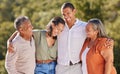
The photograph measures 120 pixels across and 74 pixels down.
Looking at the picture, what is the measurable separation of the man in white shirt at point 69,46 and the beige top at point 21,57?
1.03 feet

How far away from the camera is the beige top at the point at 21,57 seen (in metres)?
3.42

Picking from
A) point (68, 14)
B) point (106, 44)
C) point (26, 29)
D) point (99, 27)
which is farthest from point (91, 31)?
point (26, 29)

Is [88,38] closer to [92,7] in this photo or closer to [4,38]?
[92,7]

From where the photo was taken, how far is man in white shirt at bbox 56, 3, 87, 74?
3705mm

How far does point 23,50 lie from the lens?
348 centimetres

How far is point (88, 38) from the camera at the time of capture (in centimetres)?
370

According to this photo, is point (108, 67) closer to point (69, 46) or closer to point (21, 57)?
point (69, 46)

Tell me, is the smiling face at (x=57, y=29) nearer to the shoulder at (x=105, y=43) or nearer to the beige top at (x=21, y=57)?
the beige top at (x=21, y=57)

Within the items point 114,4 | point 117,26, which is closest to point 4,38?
point 117,26

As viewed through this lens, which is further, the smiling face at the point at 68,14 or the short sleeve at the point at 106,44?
the smiling face at the point at 68,14

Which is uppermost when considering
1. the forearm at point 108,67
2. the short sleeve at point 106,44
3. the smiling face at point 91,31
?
the smiling face at point 91,31

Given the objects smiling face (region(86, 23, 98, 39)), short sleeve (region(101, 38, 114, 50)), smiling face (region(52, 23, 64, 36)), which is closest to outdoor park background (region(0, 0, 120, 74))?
smiling face (region(52, 23, 64, 36))

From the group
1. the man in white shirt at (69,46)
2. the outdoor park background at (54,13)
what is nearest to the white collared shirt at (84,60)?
the man in white shirt at (69,46)

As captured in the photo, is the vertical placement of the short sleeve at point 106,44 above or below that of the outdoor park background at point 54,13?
above
